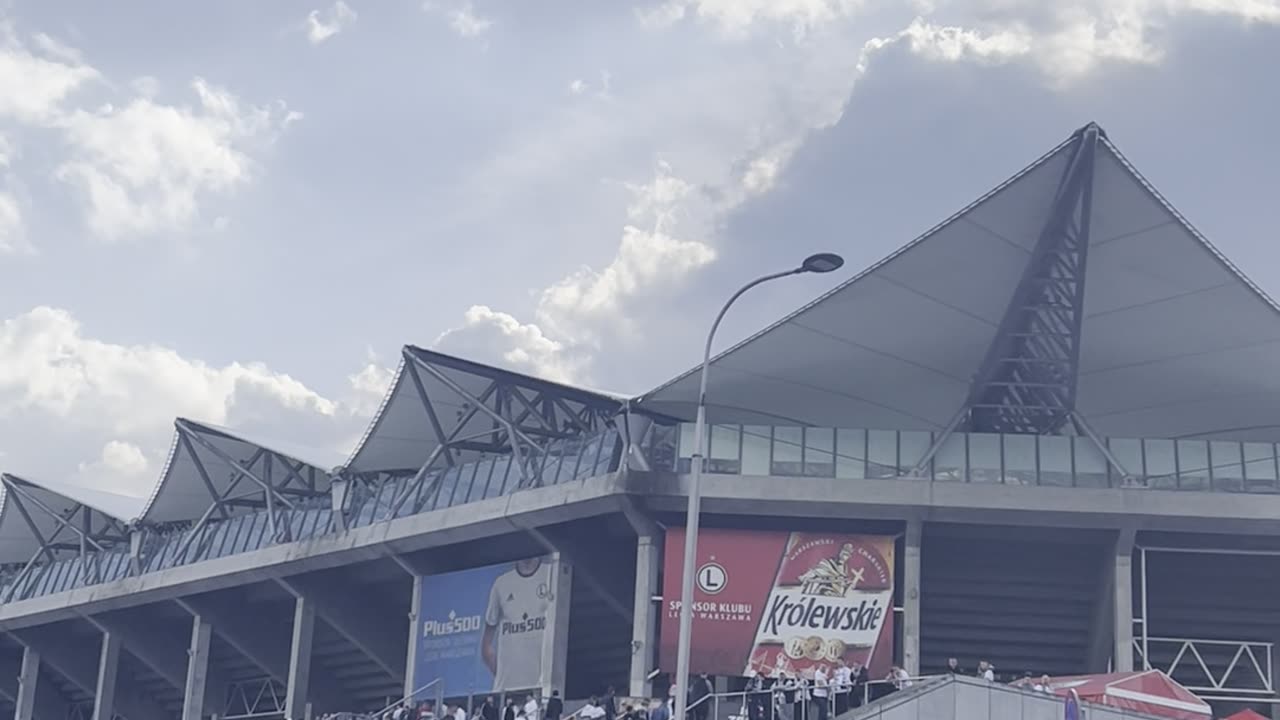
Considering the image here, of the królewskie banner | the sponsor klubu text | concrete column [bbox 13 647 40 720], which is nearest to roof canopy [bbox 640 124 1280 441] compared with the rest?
the królewskie banner

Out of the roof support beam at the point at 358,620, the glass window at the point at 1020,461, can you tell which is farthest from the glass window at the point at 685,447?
the roof support beam at the point at 358,620

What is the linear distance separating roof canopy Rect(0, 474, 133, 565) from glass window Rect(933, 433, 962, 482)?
36183 millimetres

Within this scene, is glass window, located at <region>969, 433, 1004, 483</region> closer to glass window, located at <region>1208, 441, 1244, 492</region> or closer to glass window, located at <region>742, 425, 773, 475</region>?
glass window, located at <region>742, 425, 773, 475</region>

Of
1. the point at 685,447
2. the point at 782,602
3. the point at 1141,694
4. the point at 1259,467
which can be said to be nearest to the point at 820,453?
the point at 685,447

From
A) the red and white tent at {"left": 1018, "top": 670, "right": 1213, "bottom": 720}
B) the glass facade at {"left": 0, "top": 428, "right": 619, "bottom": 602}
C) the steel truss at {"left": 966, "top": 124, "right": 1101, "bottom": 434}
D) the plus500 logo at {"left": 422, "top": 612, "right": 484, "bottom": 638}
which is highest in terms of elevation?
the steel truss at {"left": 966, "top": 124, "right": 1101, "bottom": 434}

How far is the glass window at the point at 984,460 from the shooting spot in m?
43.3

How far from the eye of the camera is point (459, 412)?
5084cm

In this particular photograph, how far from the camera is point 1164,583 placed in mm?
46156

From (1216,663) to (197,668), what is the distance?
34.4 m

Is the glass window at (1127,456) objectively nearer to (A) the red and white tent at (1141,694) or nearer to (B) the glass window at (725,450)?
(A) the red and white tent at (1141,694)

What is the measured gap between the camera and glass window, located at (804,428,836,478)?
4347 cm

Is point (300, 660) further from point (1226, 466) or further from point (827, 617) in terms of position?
point (1226, 466)

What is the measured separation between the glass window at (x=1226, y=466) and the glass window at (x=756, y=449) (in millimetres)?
Answer: 11266

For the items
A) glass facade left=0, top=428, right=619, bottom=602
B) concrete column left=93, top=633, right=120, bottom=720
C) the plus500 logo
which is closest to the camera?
glass facade left=0, top=428, right=619, bottom=602
